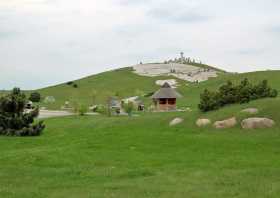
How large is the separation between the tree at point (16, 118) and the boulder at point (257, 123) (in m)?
14.0

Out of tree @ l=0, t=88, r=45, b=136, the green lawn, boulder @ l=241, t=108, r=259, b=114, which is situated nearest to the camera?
the green lawn

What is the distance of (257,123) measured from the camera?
30.0 meters

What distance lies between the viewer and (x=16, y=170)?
61.2ft

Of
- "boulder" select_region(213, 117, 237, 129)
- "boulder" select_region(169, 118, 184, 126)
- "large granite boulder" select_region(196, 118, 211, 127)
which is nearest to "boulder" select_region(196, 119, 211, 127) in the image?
"large granite boulder" select_region(196, 118, 211, 127)

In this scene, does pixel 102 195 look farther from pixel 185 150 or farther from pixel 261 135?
pixel 261 135

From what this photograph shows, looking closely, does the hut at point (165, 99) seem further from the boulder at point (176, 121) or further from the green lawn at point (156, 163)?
the boulder at point (176, 121)

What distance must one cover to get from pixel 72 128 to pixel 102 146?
47.3ft

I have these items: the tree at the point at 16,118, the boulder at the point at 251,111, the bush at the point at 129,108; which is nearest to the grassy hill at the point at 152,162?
the boulder at the point at 251,111

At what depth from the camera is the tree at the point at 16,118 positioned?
1407 inches

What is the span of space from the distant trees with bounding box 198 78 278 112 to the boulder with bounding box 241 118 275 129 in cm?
510

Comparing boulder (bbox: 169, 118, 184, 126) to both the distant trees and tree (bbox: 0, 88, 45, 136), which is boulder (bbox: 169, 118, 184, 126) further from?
tree (bbox: 0, 88, 45, 136)

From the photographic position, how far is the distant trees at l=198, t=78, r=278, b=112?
117ft

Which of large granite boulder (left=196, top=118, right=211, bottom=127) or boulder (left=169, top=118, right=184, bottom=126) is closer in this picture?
large granite boulder (left=196, top=118, right=211, bottom=127)

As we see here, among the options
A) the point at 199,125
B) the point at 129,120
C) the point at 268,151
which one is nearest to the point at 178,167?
the point at 268,151
